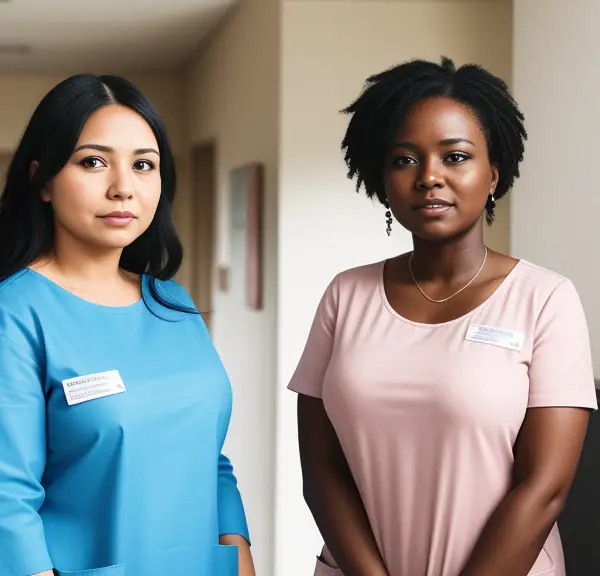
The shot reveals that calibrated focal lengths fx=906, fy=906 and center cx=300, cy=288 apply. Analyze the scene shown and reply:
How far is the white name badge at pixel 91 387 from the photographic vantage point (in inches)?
54.6

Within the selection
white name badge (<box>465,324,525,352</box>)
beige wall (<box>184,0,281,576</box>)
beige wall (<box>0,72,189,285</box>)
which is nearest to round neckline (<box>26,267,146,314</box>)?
white name badge (<box>465,324,525,352</box>)

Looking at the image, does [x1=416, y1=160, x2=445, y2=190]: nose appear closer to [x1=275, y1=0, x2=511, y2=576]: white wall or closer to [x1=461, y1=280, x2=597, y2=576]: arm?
[x1=461, y1=280, x2=597, y2=576]: arm

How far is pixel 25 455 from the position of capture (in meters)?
1.35

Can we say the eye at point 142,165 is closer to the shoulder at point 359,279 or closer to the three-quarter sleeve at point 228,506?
the shoulder at point 359,279

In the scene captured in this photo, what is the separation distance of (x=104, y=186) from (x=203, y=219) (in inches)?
213

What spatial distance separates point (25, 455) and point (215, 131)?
4612 mm

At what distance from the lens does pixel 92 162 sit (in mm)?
1455

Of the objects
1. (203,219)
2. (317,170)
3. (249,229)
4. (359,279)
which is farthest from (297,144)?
(203,219)

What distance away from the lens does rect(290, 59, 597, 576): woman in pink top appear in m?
1.43

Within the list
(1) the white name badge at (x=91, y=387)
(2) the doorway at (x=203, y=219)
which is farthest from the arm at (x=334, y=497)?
(2) the doorway at (x=203, y=219)

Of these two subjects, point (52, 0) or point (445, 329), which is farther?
point (52, 0)

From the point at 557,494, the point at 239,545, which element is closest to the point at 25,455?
the point at 239,545

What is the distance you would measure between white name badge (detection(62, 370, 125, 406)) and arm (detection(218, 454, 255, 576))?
33 centimetres

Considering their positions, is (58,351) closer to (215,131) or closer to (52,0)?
(52,0)
